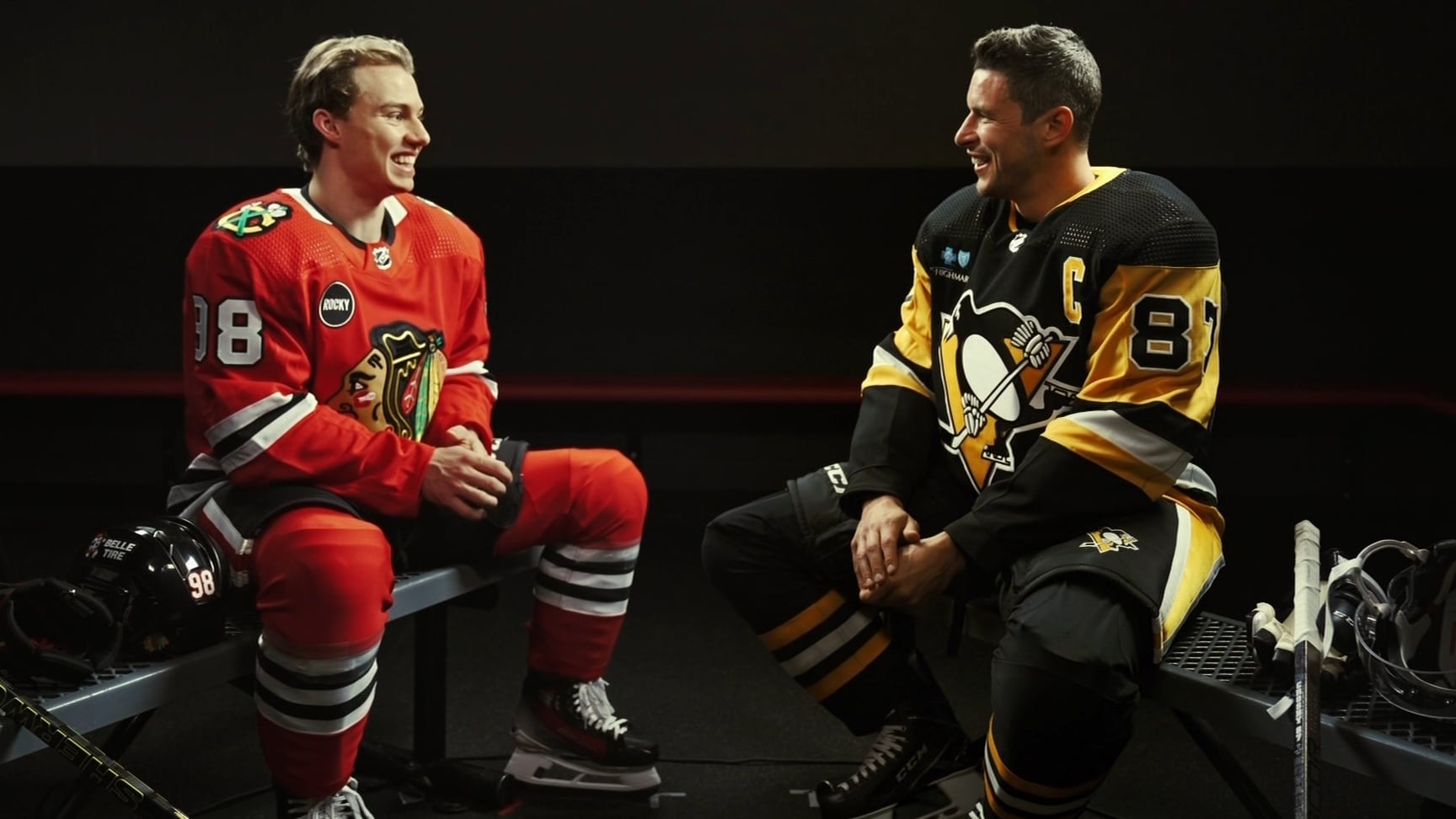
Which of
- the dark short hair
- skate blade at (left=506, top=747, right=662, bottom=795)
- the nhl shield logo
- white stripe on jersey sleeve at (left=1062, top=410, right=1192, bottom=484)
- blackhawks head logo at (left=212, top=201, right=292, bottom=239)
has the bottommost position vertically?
skate blade at (left=506, top=747, right=662, bottom=795)

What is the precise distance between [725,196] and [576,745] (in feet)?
7.99

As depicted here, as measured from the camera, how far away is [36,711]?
1656mm

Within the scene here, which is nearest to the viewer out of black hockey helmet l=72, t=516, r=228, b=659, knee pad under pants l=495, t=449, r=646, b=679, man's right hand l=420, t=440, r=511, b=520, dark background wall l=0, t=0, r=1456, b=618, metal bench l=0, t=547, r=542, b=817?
metal bench l=0, t=547, r=542, b=817

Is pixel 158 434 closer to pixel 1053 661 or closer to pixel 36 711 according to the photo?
pixel 36 711

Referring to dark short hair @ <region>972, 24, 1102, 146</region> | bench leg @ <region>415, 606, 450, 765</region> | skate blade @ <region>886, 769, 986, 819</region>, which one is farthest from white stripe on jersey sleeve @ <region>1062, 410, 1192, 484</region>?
bench leg @ <region>415, 606, 450, 765</region>

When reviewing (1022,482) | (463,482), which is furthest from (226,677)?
(1022,482)

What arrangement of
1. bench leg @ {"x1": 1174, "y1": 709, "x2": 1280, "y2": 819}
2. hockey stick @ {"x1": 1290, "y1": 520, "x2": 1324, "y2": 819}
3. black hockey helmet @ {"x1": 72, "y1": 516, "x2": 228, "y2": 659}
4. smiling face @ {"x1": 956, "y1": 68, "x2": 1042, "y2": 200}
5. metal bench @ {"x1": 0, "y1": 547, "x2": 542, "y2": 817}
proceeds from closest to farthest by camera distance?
hockey stick @ {"x1": 1290, "y1": 520, "x2": 1324, "y2": 819} → metal bench @ {"x1": 0, "y1": 547, "x2": 542, "y2": 817} → black hockey helmet @ {"x1": 72, "y1": 516, "x2": 228, "y2": 659} → bench leg @ {"x1": 1174, "y1": 709, "x2": 1280, "y2": 819} → smiling face @ {"x1": 956, "y1": 68, "x2": 1042, "y2": 200}

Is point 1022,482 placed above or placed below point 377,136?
below

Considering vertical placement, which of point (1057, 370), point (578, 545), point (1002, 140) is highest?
point (1002, 140)

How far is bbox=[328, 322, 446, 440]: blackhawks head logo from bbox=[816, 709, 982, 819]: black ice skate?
0.84m

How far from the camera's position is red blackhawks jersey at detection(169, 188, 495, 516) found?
2.10 meters

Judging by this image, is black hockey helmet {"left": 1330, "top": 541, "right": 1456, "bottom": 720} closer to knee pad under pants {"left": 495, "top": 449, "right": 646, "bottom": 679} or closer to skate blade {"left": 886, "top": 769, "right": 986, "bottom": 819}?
skate blade {"left": 886, "top": 769, "right": 986, "bottom": 819}

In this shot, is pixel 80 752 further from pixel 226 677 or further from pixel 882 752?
pixel 882 752

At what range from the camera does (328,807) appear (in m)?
2.00
